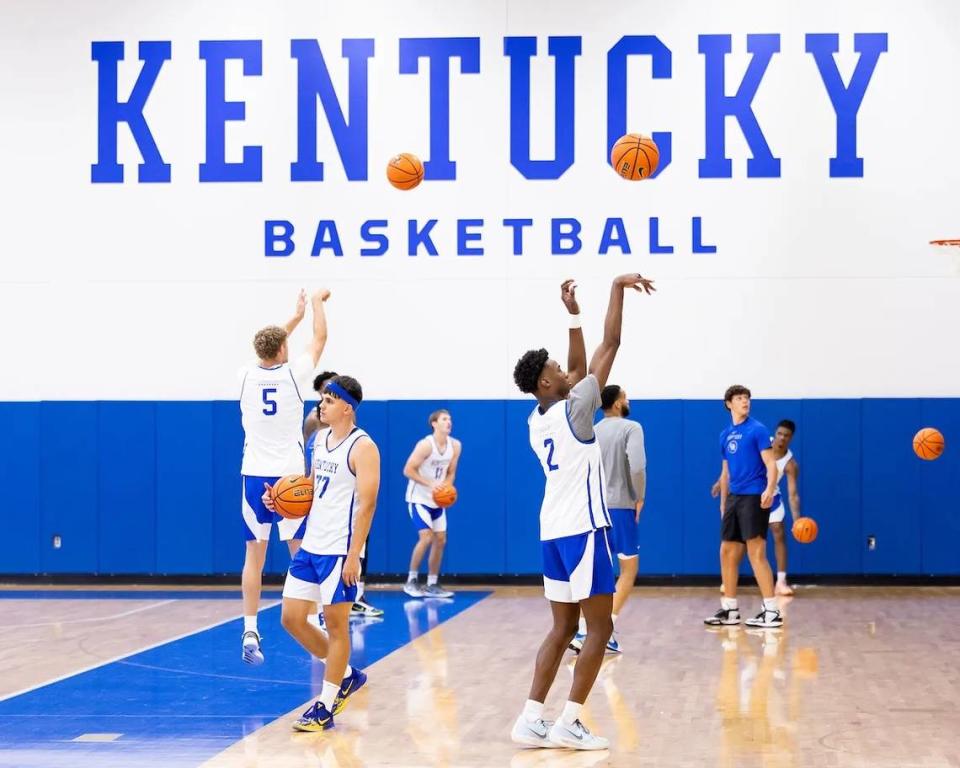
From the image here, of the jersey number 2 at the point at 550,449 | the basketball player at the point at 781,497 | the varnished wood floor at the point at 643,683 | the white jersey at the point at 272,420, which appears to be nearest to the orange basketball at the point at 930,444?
the basketball player at the point at 781,497

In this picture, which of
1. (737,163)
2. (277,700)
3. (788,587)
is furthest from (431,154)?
(277,700)

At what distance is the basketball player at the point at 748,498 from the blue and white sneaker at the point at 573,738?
15.3ft

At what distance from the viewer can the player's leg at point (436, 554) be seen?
14.0 metres

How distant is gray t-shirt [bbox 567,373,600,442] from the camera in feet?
21.8

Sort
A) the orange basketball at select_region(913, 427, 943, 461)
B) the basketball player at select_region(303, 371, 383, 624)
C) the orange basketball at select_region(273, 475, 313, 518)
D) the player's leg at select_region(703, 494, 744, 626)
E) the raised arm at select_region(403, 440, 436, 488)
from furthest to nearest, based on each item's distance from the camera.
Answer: the raised arm at select_region(403, 440, 436, 488) < the orange basketball at select_region(913, 427, 943, 461) < the player's leg at select_region(703, 494, 744, 626) < the basketball player at select_region(303, 371, 383, 624) < the orange basketball at select_region(273, 475, 313, 518)

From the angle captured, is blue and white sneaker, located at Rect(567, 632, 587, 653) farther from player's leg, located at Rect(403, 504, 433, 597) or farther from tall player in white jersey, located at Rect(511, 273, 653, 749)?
player's leg, located at Rect(403, 504, 433, 597)

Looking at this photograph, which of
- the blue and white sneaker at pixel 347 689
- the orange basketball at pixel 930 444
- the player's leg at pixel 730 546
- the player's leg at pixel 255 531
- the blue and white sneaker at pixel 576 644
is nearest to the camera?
the blue and white sneaker at pixel 347 689

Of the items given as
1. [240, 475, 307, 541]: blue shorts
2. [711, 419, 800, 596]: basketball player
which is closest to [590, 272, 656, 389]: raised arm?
[240, 475, 307, 541]: blue shorts

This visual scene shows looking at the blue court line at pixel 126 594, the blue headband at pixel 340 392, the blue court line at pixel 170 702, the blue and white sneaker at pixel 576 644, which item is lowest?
the blue court line at pixel 126 594

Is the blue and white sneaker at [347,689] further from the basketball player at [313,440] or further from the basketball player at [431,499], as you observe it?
the basketball player at [431,499]

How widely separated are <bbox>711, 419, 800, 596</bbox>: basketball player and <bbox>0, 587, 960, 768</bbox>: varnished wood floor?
0.61m

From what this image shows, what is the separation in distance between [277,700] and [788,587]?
25.2 feet

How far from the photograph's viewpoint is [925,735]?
695 cm

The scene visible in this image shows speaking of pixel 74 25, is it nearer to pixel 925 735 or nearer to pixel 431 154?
pixel 431 154
